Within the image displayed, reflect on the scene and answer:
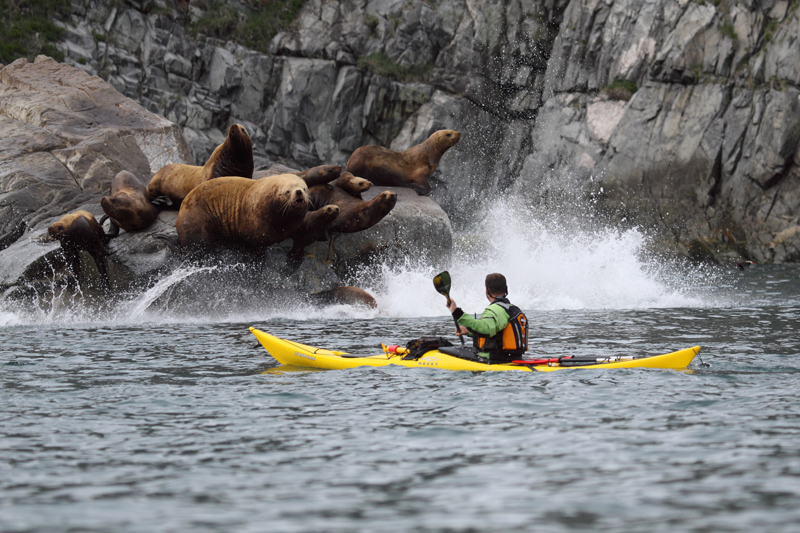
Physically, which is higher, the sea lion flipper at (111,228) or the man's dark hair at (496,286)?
the sea lion flipper at (111,228)

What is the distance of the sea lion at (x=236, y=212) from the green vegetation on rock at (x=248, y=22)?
2834 centimetres

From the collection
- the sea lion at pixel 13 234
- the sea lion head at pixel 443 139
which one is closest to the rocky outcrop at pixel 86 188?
the sea lion at pixel 13 234

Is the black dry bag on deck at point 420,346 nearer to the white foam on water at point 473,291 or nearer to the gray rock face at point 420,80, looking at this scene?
the white foam on water at point 473,291

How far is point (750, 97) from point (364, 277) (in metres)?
19.2

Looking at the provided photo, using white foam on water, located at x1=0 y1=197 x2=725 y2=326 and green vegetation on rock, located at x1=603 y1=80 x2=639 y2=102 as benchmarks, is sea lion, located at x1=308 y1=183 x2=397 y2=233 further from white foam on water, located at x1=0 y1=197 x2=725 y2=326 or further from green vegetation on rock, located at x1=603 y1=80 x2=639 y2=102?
green vegetation on rock, located at x1=603 y1=80 x2=639 y2=102

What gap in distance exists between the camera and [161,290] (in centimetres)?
1230

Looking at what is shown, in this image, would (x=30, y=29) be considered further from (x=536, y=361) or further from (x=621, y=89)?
(x=536, y=361)

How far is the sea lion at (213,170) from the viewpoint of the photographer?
42.7 feet

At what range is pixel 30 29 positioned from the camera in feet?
119

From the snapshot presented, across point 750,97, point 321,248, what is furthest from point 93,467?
point 750,97

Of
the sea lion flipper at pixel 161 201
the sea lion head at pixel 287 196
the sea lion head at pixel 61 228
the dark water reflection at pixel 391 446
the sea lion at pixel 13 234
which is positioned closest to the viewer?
the dark water reflection at pixel 391 446

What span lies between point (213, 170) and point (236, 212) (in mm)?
1244

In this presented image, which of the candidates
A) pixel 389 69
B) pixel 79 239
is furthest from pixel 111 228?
pixel 389 69

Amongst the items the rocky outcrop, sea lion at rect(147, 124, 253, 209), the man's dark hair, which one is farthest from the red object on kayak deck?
sea lion at rect(147, 124, 253, 209)
